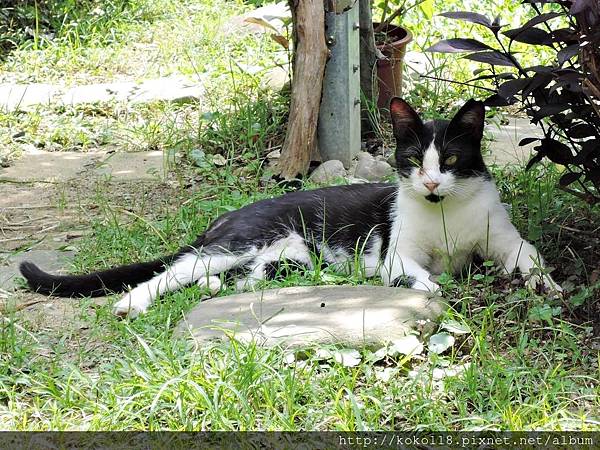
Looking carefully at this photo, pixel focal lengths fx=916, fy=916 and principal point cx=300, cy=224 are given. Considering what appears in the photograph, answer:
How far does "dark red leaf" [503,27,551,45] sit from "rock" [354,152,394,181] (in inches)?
81.5

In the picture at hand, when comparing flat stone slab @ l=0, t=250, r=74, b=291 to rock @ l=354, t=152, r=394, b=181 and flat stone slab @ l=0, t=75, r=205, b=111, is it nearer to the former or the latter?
rock @ l=354, t=152, r=394, b=181

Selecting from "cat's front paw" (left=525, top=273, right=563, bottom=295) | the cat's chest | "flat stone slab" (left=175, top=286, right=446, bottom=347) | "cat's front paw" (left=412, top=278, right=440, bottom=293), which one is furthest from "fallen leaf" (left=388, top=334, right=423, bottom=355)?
the cat's chest

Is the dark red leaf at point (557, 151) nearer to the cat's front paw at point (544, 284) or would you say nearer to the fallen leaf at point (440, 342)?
the cat's front paw at point (544, 284)

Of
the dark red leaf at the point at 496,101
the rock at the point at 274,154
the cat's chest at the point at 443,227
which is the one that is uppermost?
the dark red leaf at the point at 496,101

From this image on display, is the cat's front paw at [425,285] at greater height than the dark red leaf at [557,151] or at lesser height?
lesser

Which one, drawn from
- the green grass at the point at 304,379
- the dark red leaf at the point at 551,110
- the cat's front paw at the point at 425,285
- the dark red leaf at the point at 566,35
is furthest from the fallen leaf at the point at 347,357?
the dark red leaf at the point at 566,35

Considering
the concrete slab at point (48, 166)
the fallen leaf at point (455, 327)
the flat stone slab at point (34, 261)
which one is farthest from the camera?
the concrete slab at point (48, 166)

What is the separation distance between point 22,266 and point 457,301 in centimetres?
206

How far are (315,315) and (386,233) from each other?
3.22 ft

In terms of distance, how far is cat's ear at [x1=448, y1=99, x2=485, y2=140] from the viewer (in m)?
4.07

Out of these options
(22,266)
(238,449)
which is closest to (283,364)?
(238,449)

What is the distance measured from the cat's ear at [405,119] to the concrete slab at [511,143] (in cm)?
140

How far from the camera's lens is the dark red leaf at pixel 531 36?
149 inches

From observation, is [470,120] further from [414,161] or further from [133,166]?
[133,166]
